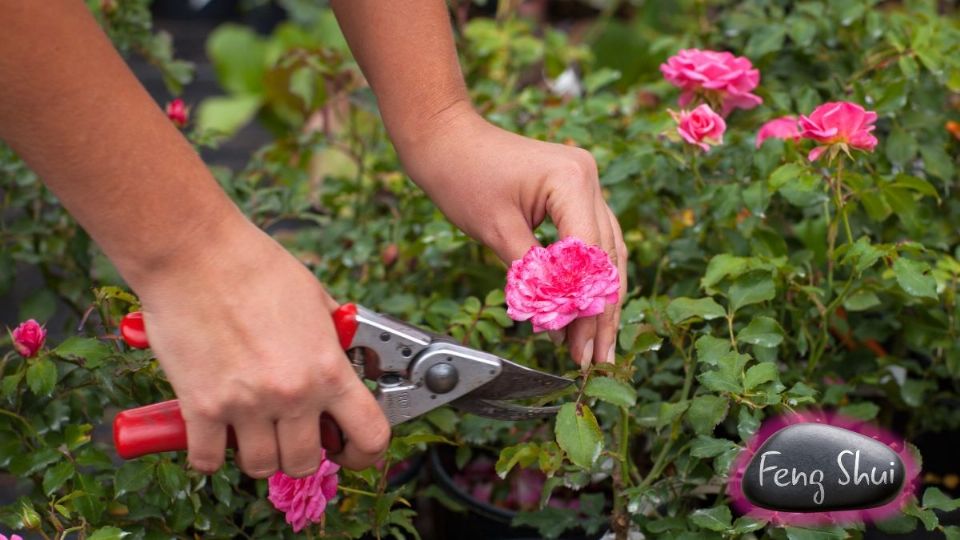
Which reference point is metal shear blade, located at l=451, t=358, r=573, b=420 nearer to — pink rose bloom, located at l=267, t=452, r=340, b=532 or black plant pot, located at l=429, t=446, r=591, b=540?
pink rose bloom, located at l=267, t=452, r=340, b=532

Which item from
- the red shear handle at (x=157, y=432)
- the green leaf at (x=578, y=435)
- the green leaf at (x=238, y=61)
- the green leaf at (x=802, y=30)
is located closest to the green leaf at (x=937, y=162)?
the green leaf at (x=802, y=30)

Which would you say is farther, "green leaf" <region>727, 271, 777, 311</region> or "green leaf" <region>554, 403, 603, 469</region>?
"green leaf" <region>727, 271, 777, 311</region>

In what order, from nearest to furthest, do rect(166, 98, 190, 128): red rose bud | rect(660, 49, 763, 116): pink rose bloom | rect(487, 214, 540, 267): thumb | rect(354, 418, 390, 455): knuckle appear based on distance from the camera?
1. rect(354, 418, 390, 455): knuckle
2. rect(487, 214, 540, 267): thumb
3. rect(660, 49, 763, 116): pink rose bloom
4. rect(166, 98, 190, 128): red rose bud

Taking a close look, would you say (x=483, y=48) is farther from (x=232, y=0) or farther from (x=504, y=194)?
(x=232, y=0)

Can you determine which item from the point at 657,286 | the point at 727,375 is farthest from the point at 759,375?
Answer: the point at 657,286

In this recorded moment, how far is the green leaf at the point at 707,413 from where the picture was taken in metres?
1.28

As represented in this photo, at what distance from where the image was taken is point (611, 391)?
121 centimetres

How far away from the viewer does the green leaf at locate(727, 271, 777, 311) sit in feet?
4.61

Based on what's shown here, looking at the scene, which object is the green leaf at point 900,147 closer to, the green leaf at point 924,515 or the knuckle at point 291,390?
the green leaf at point 924,515

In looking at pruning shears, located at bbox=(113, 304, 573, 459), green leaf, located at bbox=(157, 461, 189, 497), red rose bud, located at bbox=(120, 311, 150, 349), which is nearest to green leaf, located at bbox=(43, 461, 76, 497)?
green leaf, located at bbox=(157, 461, 189, 497)

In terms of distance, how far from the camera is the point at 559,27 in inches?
166

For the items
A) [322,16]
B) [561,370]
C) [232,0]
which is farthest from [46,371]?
[232,0]

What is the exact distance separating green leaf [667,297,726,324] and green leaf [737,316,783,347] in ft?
0.12

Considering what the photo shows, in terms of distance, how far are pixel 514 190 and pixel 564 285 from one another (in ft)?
0.53
